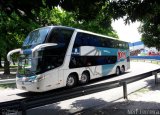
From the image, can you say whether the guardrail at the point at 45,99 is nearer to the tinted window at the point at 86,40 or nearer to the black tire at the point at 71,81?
the black tire at the point at 71,81

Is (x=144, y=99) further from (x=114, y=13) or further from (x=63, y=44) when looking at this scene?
(x=63, y=44)

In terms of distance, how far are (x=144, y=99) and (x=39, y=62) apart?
5597mm

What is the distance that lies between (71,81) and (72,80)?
0.12 m

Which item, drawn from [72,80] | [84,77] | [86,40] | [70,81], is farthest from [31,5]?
[84,77]

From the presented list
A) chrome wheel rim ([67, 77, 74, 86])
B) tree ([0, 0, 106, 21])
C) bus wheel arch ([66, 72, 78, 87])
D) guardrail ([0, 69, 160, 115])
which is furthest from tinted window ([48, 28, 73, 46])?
tree ([0, 0, 106, 21])

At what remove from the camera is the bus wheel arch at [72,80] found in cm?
1401

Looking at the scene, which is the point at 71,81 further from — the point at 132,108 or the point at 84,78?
the point at 132,108

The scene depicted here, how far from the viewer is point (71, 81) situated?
14266mm

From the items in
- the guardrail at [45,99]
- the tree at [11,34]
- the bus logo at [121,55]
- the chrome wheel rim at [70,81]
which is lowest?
the chrome wheel rim at [70,81]

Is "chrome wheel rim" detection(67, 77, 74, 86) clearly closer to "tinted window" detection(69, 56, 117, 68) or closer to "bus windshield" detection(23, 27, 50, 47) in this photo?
"tinted window" detection(69, 56, 117, 68)

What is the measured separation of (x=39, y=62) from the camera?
11.7 metres

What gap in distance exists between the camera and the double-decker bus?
38.7 ft

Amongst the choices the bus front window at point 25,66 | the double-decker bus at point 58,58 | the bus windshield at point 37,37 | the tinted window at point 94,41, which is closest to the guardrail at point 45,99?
the double-decker bus at point 58,58

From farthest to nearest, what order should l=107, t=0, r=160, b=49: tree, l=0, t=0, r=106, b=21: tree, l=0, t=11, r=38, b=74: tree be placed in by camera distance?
l=0, t=11, r=38, b=74: tree < l=107, t=0, r=160, b=49: tree < l=0, t=0, r=106, b=21: tree
